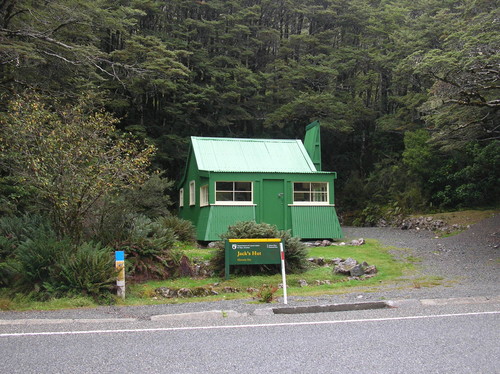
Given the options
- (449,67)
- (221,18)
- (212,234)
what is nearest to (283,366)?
(449,67)

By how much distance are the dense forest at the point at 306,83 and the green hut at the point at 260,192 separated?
2728 mm

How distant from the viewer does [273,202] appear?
21516mm

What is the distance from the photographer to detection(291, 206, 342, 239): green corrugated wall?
2127cm

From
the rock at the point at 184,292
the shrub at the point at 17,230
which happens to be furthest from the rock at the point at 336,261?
the shrub at the point at 17,230

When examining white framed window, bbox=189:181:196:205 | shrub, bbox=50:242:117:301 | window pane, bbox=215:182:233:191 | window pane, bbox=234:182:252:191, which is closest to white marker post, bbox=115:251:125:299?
shrub, bbox=50:242:117:301

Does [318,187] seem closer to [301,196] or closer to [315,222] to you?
[301,196]

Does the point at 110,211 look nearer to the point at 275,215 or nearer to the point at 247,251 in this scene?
the point at 247,251

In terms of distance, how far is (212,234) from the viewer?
2008cm

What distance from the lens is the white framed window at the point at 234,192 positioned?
2094 centimetres

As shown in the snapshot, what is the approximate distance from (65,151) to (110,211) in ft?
8.46

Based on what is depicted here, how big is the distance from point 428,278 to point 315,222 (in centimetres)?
865

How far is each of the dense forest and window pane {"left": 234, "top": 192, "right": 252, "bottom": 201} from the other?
3.91 meters

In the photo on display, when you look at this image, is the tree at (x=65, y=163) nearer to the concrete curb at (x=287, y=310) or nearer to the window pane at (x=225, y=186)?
the concrete curb at (x=287, y=310)

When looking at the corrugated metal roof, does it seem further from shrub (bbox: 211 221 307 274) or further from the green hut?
shrub (bbox: 211 221 307 274)
